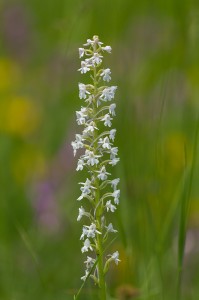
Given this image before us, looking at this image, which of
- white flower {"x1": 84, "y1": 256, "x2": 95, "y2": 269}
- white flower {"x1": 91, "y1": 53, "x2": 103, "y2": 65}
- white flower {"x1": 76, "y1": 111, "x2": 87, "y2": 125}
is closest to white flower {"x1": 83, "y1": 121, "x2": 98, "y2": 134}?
white flower {"x1": 76, "y1": 111, "x2": 87, "y2": 125}

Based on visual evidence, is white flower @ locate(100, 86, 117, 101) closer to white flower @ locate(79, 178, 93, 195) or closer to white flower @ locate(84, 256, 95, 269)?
white flower @ locate(79, 178, 93, 195)

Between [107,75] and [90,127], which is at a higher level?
[107,75]

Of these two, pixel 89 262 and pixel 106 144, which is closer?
pixel 106 144

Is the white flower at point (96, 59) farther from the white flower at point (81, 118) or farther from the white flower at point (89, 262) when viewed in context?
the white flower at point (89, 262)

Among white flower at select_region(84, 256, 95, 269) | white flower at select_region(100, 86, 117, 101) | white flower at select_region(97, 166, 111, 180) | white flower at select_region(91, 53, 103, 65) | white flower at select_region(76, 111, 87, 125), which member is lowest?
white flower at select_region(84, 256, 95, 269)

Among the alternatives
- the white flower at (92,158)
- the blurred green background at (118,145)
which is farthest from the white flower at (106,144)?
the blurred green background at (118,145)

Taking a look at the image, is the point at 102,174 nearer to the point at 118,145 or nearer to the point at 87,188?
the point at 87,188

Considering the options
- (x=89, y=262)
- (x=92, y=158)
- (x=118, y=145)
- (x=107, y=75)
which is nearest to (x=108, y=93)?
(x=107, y=75)

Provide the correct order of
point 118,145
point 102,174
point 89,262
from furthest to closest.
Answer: point 118,145 → point 89,262 → point 102,174
